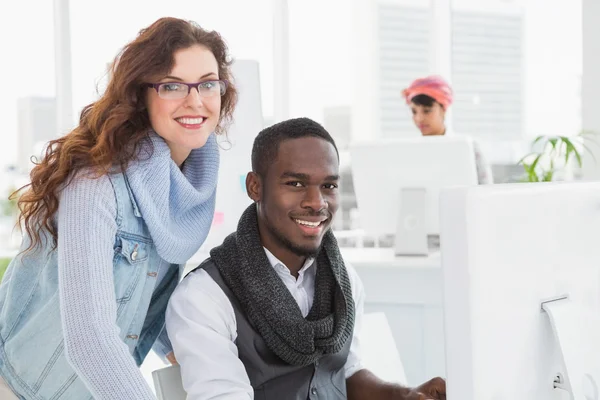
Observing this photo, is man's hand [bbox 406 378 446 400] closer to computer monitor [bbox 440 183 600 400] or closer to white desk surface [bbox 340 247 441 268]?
computer monitor [bbox 440 183 600 400]

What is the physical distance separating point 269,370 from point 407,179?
1880 millimetres

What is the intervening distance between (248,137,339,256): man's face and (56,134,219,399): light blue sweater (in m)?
0.20

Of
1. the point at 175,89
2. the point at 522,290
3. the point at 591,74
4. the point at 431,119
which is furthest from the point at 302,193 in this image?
the point at 591,74

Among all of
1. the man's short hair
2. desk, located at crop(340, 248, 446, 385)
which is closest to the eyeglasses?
the man's short hair

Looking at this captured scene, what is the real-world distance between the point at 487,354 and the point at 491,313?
0.05m

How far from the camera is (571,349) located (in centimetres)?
95

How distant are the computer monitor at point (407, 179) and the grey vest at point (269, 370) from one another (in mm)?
1700

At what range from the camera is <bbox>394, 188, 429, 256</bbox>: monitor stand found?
3.25 meters

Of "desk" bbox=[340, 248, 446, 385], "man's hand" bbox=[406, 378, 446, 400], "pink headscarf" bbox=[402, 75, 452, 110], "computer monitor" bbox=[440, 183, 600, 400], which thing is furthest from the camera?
"pink headscarf" bbox=[402, 75, 452, 110]

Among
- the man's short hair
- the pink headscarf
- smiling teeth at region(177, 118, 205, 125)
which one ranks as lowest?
the man's short hair

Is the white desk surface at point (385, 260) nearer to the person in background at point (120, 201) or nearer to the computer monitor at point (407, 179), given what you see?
the computer monitor at point (407, 179)

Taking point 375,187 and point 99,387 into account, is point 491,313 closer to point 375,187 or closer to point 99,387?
point 99,387

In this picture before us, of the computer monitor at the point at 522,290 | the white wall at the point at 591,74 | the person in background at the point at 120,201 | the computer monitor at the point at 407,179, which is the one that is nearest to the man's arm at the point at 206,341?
the person in background at the point at 120,201

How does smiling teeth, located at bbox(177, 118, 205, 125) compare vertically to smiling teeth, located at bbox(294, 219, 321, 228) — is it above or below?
above
